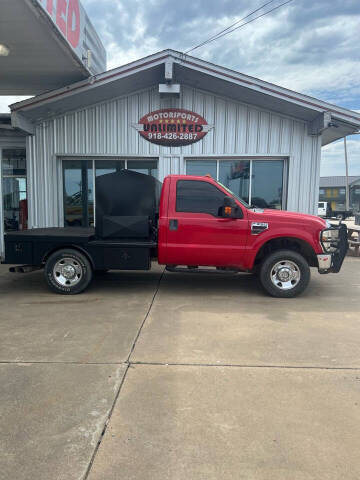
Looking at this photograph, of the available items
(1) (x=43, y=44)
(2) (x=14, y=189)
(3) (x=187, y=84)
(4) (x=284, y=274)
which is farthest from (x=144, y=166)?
(4) (x=284, y=274)

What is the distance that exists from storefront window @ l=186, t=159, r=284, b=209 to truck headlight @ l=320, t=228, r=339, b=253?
3879mm

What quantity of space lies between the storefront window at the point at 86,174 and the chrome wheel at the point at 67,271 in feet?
13.4

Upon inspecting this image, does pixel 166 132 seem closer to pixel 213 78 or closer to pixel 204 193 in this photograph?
pixel 213 78

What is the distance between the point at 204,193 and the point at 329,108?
4895mm

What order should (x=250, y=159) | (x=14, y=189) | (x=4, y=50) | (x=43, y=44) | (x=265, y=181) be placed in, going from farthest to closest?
(x=14, y=189)
(x=265, y=181)
(x=250, y=159)
(x=4, y=50)
(x=43, y=44)

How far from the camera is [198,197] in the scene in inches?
241

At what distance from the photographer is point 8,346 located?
12.9ft

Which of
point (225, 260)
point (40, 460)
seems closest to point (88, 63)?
point (225, 260)

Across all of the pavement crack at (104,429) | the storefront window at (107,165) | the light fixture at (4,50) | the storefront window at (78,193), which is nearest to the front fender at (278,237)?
the pavement crack at (104,429)

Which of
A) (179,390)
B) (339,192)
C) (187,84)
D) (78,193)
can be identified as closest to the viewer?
(179,390)

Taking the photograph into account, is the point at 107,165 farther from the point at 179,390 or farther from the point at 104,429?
the point at 104,429

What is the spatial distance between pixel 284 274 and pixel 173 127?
558 centimetres

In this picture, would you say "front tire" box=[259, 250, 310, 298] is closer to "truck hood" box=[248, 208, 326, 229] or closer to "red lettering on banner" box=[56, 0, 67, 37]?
"truck hood" box=[248, 208, 326, 229]

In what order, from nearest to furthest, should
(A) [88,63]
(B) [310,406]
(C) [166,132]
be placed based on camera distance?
(B) [310,406] < (A) [88,63] < (C) [166,132]
